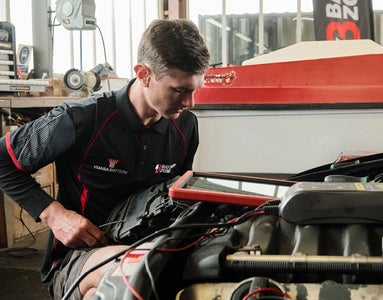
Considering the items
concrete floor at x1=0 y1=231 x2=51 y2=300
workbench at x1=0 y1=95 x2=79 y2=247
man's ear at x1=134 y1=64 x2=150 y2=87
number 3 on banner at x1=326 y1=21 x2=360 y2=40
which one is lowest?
concrete floor at x1=0 y1=231 x2=51 y2=300

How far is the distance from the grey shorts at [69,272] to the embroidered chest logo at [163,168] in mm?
348

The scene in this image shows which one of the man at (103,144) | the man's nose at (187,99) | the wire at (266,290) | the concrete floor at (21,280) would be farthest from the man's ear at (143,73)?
the concrete floor at (21,280)

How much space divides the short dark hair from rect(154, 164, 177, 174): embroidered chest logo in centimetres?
28

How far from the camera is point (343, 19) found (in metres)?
4.57

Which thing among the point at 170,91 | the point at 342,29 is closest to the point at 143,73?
the point at 170,91

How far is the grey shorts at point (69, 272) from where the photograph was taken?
125cm

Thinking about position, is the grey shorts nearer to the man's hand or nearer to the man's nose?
the man's hand

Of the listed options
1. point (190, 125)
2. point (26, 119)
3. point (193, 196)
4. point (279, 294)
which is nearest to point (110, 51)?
point (26, 119)

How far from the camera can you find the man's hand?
4.28 feet

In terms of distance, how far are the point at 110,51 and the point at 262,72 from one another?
10.7 ft

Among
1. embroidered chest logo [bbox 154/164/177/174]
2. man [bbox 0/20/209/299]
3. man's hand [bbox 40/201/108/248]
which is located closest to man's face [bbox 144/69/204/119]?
man [bbox 0/20/209/299]

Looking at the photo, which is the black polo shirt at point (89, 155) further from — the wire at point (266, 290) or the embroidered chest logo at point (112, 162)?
the wire at point (266, 290)

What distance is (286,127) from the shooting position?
7.63 feet

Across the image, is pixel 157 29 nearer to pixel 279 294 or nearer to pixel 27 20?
pixel 279 294
